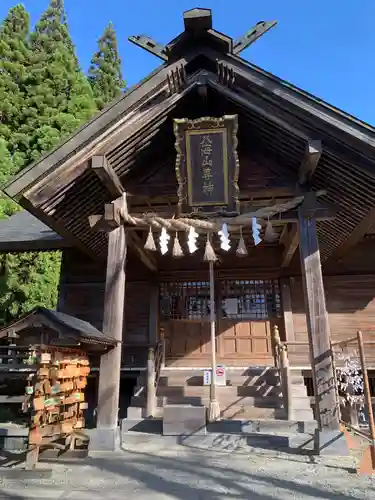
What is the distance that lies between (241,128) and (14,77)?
23.5 meters

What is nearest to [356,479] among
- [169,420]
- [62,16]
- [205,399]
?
[169,420]

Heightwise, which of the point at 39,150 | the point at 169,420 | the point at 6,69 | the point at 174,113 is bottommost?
the point at 169,420

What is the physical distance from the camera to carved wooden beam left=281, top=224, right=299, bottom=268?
28.4ft

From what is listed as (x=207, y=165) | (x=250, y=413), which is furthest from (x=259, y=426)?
(x=207, y=165)

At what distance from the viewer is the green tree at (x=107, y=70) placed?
3403 centimetres

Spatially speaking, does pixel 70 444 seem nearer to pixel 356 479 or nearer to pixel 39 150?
pixel 356 479

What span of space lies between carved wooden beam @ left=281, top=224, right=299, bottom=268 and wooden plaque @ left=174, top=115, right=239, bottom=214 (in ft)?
6.16

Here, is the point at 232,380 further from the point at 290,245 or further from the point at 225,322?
the point at 290,245

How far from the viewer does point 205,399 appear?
819 centimetres

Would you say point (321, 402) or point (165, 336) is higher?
point (165, 336)

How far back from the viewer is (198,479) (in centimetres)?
478

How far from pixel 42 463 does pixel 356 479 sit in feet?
13.4

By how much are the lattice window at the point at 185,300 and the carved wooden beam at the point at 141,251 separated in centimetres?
84

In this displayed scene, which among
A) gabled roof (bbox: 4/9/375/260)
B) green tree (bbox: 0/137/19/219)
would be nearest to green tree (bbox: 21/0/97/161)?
green tree (bbox: 0/137/19/219)
